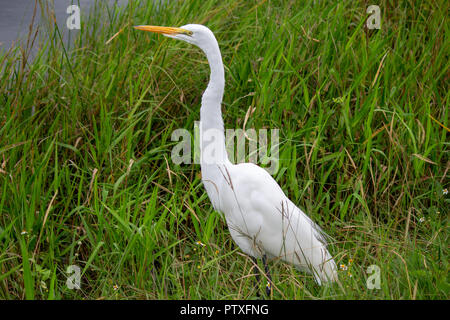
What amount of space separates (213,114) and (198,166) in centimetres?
61

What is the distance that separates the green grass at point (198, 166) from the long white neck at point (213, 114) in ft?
0.87

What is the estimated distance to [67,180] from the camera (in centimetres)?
245

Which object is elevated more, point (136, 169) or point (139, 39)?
point (139, 39)

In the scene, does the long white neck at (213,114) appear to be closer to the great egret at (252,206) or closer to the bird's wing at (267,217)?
the great egret at (252,206)

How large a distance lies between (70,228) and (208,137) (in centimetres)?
79

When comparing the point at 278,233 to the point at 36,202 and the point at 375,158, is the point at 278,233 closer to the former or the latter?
the point at 375,158

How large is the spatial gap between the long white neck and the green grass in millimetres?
264

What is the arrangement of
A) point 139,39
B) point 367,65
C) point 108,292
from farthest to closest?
point 139,39 → point 367,65 → point 108,292

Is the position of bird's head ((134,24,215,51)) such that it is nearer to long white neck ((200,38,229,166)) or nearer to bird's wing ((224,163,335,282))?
long white neck ((200,38,229,166))

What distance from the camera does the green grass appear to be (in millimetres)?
2146

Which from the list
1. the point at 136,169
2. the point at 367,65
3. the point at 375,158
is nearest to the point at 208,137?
the point at 136,169

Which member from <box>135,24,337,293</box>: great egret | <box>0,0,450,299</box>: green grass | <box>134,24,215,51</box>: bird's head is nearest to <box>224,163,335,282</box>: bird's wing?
<box>135,24,337,293</box>: great egret

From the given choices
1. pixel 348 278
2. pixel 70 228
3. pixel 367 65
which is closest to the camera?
pixel 348 278

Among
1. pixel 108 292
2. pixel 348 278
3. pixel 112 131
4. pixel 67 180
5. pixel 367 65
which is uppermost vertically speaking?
pixel 367 65
